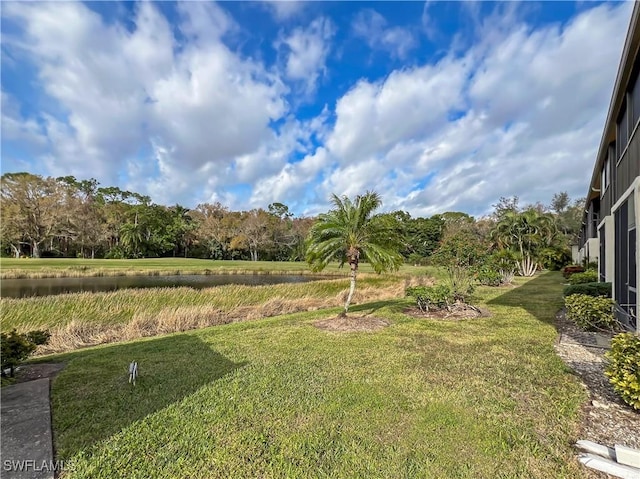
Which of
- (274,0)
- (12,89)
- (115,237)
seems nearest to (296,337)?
(12,89)

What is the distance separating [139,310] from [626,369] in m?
12.8

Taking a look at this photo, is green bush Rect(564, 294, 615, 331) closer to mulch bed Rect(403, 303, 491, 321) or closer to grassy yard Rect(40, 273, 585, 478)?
grassy yard Rect(40, 273, 585, 478)

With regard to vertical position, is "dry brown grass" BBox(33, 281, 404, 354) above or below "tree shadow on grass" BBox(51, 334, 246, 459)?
below

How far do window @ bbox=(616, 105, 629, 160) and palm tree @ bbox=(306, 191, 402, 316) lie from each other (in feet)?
18.4

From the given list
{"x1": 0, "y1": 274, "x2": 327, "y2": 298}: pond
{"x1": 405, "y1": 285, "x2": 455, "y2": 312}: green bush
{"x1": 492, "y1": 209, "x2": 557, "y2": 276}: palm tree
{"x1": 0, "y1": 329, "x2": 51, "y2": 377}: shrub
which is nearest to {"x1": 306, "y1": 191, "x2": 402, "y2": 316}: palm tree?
{"x1": 405, "y1": 285, "x2": 455, "y2": 312}: green bush

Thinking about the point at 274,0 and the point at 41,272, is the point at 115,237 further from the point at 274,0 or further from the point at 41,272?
the point at 274,0

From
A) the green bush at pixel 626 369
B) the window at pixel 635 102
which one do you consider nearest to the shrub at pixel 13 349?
the green bush at pixel 626 369

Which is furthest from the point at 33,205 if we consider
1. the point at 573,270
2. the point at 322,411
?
the point at 573,270

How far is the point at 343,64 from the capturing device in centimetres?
1340

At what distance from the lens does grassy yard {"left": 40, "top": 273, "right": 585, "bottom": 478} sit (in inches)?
106

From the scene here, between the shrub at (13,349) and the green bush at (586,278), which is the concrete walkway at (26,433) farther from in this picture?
the green bush at (586,278)

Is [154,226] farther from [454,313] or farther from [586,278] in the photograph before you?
[586,278]

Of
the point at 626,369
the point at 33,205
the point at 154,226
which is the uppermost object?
the point at 33,205

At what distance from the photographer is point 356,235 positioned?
8656mm
